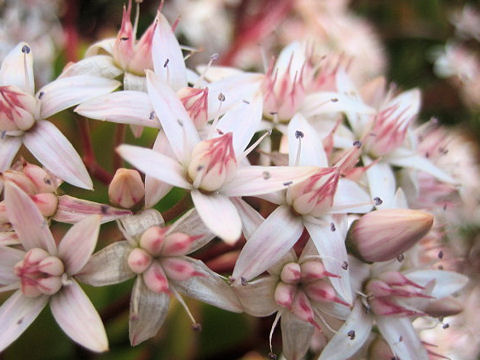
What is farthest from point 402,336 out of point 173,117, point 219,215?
point 173,117

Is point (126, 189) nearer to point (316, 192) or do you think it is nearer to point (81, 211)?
point (81, 211)

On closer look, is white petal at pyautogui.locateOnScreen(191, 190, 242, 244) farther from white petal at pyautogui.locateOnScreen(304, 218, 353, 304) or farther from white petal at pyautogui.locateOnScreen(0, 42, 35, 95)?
white petal at pyautogui.locateOnScreen(0, 42, 35, 95)

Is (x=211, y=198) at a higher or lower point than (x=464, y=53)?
higher

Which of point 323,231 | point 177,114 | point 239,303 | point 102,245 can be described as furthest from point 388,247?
point 102,245

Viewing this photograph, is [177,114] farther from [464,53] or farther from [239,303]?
[464,53]

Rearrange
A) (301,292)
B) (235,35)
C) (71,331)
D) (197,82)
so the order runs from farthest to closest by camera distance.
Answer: (235,35), (197,82), (301,292), (71,331)

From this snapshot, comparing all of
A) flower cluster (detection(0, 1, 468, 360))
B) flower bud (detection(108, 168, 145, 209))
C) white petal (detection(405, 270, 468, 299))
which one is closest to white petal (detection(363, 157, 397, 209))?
flower cluster (detection(0, 1, 468, 360))
